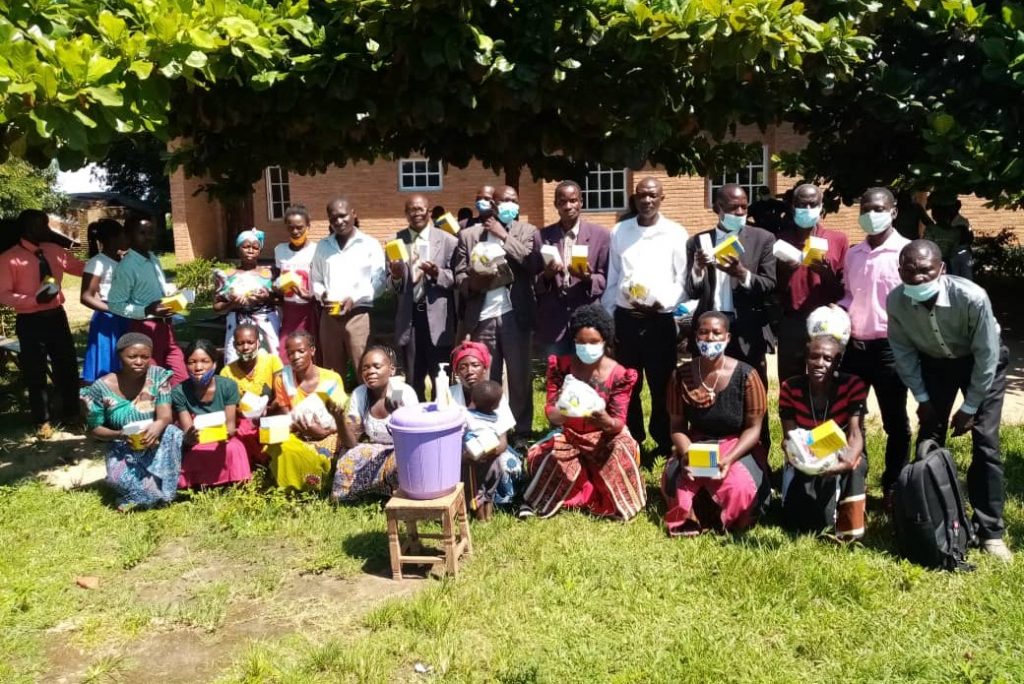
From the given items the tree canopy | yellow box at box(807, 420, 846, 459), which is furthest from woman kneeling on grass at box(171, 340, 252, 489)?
yellow box at box(807, 420, 846, 459)

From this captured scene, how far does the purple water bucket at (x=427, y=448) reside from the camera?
14.9ft

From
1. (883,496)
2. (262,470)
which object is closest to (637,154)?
(883,496)

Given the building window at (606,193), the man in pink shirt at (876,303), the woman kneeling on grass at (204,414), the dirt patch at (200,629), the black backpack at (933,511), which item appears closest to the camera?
the dirt patch at (200,629)

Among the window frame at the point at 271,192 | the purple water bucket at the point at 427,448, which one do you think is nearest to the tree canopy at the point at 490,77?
→ the purple water bucket at the point at 427,448

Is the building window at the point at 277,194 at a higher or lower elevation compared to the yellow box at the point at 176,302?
higher

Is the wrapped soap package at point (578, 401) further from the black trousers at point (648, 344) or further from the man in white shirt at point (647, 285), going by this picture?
the black trousers at point (648, 344)

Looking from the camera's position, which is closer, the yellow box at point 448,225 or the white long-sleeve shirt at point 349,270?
the yellow box at point 448,225

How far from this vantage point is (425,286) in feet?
21.6

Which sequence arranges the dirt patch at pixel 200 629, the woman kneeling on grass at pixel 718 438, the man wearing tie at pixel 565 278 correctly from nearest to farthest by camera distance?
the dirt patch at pixel 200 629, the woman kneeling on grass at pixel 718 438, the man wearing tie at pixel 565 278

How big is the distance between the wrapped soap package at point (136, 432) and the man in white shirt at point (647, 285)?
3174 mm

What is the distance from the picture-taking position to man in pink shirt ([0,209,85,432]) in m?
7.27

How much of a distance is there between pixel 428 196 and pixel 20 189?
9646mm

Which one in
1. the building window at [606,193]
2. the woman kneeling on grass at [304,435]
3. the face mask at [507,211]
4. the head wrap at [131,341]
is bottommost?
the woman kneeling on grass at [304,435]

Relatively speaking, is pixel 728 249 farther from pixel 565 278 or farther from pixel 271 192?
pixel 271 192
